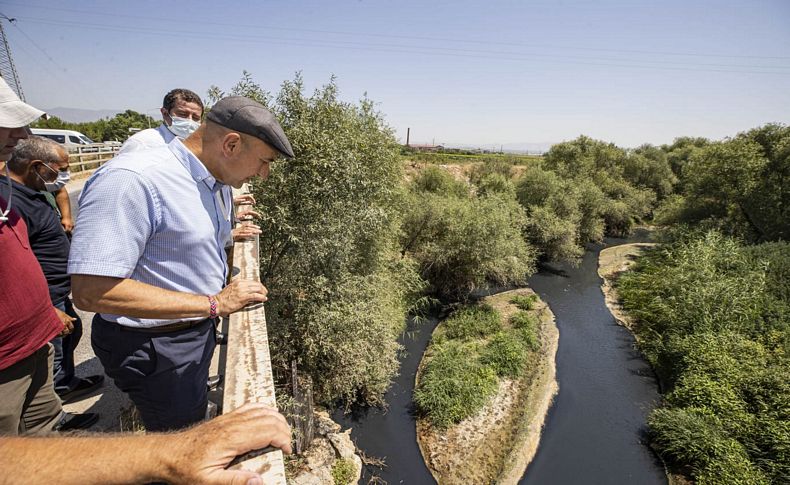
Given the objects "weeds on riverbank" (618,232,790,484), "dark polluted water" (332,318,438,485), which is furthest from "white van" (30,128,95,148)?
"weeds on riverbank" (618,232,790,484)

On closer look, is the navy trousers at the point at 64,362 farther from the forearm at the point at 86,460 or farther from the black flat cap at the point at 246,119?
the forearm at the point at 86,460

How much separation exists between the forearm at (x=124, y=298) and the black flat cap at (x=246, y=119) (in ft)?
3.06

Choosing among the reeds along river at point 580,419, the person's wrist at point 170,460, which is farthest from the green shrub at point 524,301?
the person's wrist at point 170,460

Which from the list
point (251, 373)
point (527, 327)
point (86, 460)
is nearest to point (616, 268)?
point (527, 327)

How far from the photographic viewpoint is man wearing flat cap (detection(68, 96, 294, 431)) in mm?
1593

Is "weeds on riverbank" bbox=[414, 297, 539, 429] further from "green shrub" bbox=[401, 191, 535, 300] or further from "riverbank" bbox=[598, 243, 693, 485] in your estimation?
"riverbank" bbox=[598, 243, 693, 485]

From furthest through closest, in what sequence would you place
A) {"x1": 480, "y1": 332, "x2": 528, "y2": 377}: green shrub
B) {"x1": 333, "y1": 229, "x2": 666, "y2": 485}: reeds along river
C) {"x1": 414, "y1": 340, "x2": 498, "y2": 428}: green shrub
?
1. {"x1": 480, "y1": 332, "x2": 528, "y2": 377}: green shrub
2. {"x1": 414, "y1": 340, "x2": 498, "y2": 428}: green shrub
3. {"x1": 333, "y1": 229, "x2": 666, "y2": 485}: reeds along river

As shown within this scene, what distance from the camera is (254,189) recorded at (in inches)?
355

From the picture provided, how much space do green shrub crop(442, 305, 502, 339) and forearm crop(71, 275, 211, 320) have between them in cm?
1480

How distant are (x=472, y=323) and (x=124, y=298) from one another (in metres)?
15.6

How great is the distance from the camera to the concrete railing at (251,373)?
4.23 feet

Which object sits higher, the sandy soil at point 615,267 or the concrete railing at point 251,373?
the concrete railing at point 251,373

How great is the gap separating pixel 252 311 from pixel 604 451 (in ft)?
42.5

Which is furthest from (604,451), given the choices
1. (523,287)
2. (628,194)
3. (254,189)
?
(628,194)
